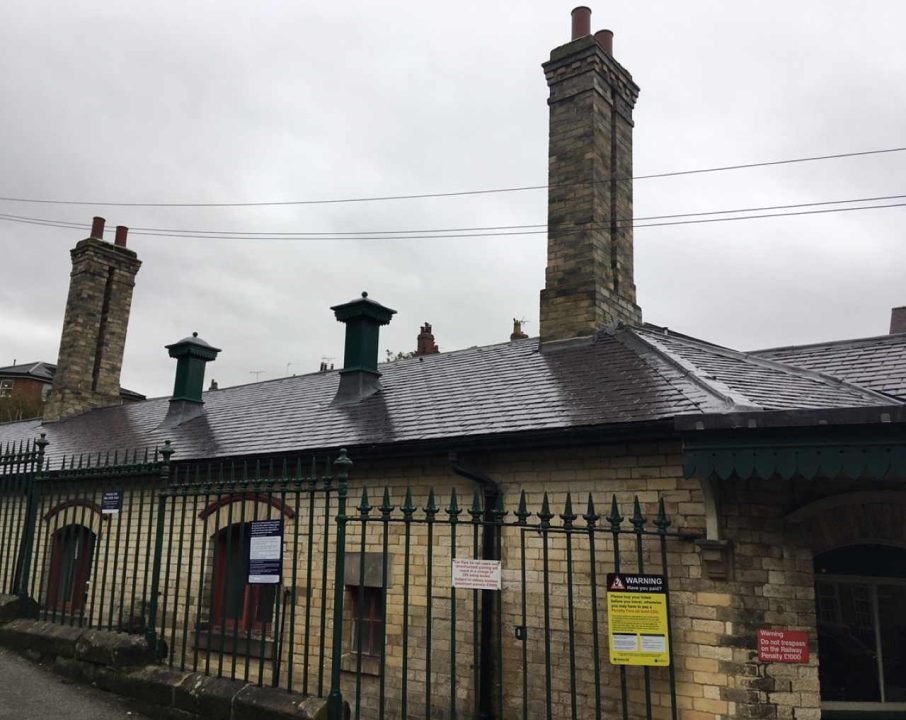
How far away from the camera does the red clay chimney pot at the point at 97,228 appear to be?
782 inches

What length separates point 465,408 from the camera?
8.68 metres

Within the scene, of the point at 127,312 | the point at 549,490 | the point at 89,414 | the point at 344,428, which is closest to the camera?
the point at 549,490

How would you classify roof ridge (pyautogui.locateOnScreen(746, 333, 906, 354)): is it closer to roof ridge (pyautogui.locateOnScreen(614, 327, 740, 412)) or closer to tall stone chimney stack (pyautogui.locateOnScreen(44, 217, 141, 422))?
roof ridge (pyautogui.locateOnScreen(614, 327, 740, 412))

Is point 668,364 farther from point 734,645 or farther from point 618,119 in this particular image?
point 618,119

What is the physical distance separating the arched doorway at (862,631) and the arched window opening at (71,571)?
21.3 ft

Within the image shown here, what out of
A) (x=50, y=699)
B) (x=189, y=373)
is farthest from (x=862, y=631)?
(x=189, y=373)

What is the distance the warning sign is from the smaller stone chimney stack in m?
10.2

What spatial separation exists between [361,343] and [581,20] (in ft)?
20.9

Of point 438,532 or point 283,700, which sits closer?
point 283,700

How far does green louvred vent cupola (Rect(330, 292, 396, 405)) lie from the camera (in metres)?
11.8

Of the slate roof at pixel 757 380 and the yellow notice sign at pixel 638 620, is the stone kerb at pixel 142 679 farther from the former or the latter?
the slate roof at pixel 757 380

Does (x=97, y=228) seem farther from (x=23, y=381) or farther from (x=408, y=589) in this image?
(x=23, y=381)

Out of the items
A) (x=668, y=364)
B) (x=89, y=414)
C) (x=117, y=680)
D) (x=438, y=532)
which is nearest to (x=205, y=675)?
(x=117, y=680)

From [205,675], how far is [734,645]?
4223 mm
